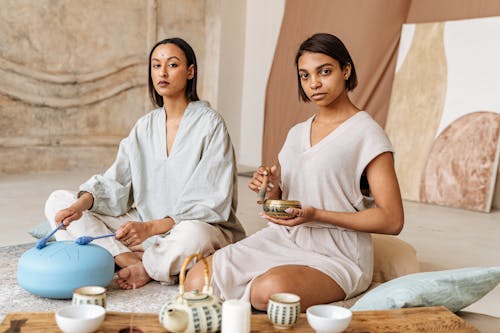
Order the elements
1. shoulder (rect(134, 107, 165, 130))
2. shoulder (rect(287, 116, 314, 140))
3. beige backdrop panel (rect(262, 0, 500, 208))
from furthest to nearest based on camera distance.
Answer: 1. beige backdrop panel (rect(262, 0, 500, 208))
2. shoulder (rect(134, 107, 165, 130))
3. shoulder (rect(287, 116, 314, 140))

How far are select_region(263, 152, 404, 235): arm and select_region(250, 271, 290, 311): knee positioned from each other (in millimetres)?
238

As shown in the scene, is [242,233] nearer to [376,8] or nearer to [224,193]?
[224,193]

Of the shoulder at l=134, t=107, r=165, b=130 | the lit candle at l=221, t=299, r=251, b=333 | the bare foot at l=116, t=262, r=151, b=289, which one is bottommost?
the bare foot at l=116, t=262, r=151, b=289

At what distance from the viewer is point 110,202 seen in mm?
3027

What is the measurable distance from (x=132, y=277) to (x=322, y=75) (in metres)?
1.16

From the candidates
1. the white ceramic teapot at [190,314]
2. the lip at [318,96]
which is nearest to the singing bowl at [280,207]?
the lip at [318,96]

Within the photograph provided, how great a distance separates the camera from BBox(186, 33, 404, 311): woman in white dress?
2.29m

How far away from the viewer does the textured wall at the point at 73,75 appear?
20.9ft

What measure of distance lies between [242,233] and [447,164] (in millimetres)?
2947

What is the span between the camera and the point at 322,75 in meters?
2.35

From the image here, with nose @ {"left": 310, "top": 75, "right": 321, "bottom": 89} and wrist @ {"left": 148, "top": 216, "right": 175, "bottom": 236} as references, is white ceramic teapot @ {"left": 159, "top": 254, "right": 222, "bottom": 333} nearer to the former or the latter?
nose @ {"left": 310, "top": 75, "right": 321, "bottom": 89}

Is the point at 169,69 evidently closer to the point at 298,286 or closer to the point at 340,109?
the point at 340,109

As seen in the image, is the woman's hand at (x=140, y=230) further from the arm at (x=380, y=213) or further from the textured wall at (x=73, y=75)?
the textured wall at (x=73, y=75)

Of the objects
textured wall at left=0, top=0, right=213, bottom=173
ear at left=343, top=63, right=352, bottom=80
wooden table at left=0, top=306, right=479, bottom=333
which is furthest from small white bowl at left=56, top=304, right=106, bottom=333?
textured wall at left=0, top=0, right=213, bottom=173
